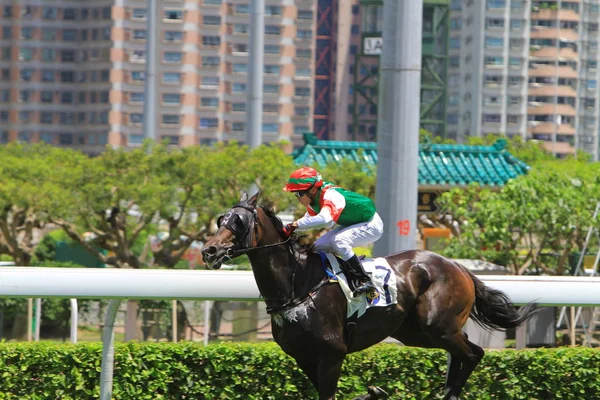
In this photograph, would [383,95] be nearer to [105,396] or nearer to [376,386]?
[376,386]

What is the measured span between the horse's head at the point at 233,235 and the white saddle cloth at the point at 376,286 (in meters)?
0.59

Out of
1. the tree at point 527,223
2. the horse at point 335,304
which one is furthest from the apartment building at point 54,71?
the horse at point 335,304

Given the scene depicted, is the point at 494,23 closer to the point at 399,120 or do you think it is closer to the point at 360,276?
the point at 399,120

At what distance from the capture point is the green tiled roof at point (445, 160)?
25641 millimetres

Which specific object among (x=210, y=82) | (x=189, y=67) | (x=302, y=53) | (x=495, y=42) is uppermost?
(x=495, y=42)

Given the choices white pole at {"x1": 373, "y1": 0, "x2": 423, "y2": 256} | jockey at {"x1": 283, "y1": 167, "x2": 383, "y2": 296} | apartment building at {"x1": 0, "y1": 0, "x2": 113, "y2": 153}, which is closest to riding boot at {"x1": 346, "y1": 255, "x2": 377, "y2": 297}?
jockey at {"x1": 283, "y1": 167, "x2": 383, "y2": 296}

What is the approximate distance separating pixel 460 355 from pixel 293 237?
4.27 feet

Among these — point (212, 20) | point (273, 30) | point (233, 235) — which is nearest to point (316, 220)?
point (233, 235)

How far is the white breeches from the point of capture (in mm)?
6754

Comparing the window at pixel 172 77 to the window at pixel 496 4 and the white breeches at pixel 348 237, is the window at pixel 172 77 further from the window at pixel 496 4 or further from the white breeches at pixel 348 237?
the white breeches at pixel 348 237

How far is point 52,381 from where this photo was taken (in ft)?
23.4

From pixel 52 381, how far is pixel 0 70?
7542cm

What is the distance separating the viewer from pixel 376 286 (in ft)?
22.2

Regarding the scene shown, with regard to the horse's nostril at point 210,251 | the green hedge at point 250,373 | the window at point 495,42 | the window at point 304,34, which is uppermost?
the window at point 304,34
